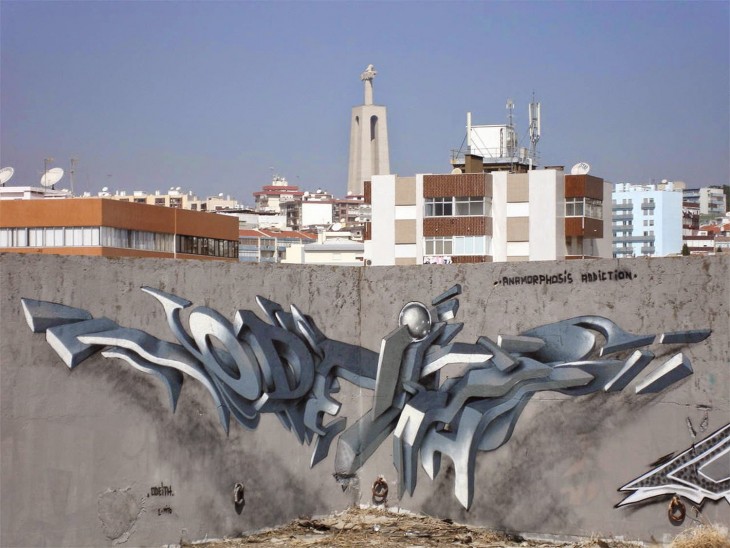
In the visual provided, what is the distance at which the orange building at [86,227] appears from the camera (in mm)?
36188

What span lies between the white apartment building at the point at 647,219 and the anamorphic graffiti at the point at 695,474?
108m

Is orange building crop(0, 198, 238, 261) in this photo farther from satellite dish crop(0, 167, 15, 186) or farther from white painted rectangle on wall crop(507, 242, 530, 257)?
white painted rectangle on wall crop(507, 242, 530, 257)

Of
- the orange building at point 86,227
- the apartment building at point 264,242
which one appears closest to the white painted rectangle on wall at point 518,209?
the orange building at point 86,227

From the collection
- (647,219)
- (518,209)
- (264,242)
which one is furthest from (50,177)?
(647,219)

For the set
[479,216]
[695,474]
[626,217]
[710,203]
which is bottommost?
[695,474]

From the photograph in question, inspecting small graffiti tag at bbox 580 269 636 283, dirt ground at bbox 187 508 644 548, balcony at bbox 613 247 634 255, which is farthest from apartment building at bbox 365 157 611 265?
balcony at bbox 613 247 634 255

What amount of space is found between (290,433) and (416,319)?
2.16 metres

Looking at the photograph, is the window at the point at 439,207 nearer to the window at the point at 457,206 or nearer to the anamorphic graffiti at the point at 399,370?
the window at the point at 457,206

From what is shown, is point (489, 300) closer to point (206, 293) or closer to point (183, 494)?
point (206, 293)

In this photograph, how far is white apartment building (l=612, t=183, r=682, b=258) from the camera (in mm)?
121000

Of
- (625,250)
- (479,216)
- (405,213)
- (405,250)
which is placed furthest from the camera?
(625,250)

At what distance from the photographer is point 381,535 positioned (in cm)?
1298

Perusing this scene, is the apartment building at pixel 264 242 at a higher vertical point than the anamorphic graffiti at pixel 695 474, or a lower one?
higher

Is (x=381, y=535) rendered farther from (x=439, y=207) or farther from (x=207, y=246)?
(x=439, y=207)
